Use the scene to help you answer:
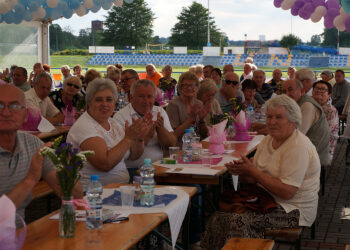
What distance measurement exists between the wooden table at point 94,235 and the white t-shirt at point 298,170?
1183 millimetres

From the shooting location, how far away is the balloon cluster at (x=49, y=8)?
10.6 meters

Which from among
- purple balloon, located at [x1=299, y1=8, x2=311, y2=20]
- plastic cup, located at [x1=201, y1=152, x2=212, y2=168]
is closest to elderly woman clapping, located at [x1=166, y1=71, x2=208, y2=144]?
plastic cup, located at [x1=201, y1=152, x2=212, y2=168]

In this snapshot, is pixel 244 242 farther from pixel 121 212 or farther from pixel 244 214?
pixel 121 212

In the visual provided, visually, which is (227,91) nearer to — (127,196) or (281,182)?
(281,182)

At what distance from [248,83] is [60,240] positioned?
20.2 feet

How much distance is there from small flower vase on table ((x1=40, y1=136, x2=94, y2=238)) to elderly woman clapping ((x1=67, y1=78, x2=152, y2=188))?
1.27m

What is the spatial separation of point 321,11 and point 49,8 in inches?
220

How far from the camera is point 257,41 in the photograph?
62.2 m

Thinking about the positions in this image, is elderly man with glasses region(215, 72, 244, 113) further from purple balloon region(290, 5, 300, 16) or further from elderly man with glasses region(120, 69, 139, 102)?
purple balloon region(290, 5, 300, 16)

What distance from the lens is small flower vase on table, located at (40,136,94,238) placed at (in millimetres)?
2202

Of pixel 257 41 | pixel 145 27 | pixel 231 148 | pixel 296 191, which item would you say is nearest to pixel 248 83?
pixel 231 148

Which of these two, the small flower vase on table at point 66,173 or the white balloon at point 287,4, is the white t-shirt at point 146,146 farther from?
the white balloon at point 287,4

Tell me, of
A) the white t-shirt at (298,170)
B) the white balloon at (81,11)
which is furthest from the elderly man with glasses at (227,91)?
the white balloon at (81,11)

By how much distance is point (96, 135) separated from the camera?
3.56 metres
